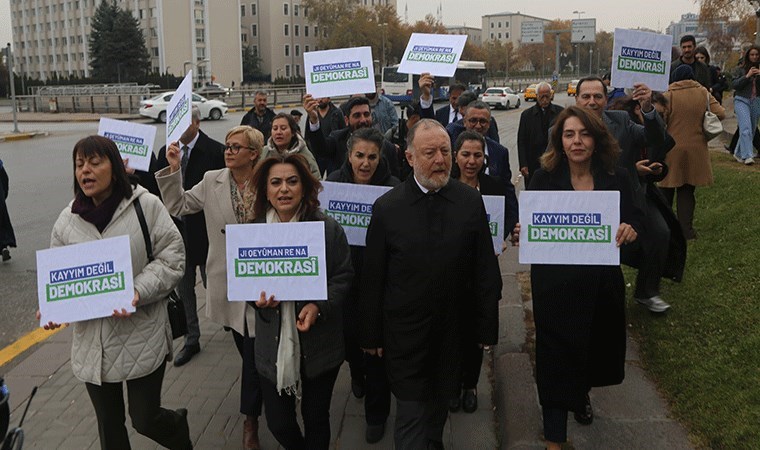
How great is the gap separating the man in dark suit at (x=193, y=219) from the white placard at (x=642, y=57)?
321 cm

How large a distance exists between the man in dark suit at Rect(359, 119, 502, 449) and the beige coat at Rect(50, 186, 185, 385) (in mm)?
1033

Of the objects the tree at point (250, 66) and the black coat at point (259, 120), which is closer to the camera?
the black coat at point (259, 120)

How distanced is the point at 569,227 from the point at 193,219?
2852 millimetres

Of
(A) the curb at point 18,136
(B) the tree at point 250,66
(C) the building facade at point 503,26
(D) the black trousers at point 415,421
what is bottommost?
(D) the black trousers at point 415,421

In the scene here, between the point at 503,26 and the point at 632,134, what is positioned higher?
the point at 503,26

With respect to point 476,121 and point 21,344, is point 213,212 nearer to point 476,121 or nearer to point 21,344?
point 476,121

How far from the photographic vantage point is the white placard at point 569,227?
370 centimetres

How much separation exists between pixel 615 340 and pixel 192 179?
10.9ft

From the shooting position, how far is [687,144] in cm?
745

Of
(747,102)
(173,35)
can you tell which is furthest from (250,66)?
(747,102)

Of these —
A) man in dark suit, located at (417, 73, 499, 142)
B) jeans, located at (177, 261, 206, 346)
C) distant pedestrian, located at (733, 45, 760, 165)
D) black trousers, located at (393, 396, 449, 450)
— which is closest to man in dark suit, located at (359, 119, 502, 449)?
black trousers, located at (393, 396, 449, 450)

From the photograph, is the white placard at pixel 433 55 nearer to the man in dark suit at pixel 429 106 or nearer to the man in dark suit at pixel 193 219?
the man in dark suit at pixel 429 106

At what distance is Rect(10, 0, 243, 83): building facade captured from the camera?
94.8m

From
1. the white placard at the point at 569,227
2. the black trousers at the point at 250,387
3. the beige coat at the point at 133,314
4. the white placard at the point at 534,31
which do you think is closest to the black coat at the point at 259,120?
the black trousers at the point at 250,387
